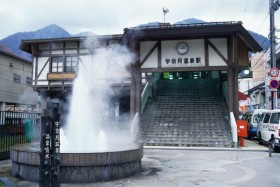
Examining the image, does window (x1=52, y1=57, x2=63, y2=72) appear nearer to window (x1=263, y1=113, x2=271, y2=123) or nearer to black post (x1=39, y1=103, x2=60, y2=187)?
window (x1=263, y1=113, x2=271, y2=123)

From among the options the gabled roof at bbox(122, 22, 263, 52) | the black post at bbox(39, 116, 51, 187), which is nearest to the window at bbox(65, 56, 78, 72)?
the gabled roof at bbox(122, 22, 263, 52)

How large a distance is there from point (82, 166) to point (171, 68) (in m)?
12.0

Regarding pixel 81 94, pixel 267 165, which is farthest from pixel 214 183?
pixel 81 94

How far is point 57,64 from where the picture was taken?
22938mm

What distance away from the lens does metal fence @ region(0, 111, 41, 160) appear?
10.9m

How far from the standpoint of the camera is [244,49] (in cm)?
1833

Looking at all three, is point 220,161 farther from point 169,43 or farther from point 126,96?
point 126,96

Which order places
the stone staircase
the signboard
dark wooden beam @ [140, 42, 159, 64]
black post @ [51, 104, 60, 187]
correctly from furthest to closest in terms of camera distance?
1. the signboard
2. dark wooden beam @ [140, 42, 159, 64]
3. the stone staircase
4. black post @ [51, 104, 60, 187]

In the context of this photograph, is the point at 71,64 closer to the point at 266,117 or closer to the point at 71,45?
the point at 71,45

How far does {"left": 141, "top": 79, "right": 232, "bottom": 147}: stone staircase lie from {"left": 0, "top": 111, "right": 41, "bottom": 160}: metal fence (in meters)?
5.86

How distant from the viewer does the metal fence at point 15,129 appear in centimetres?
1086

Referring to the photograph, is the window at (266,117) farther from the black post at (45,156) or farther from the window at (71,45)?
the window at (71,45)

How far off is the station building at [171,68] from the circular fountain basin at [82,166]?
27.3 feet

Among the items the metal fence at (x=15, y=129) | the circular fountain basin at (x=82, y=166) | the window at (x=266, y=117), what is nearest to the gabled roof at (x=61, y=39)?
the metal fence at (x=15, y=129)
